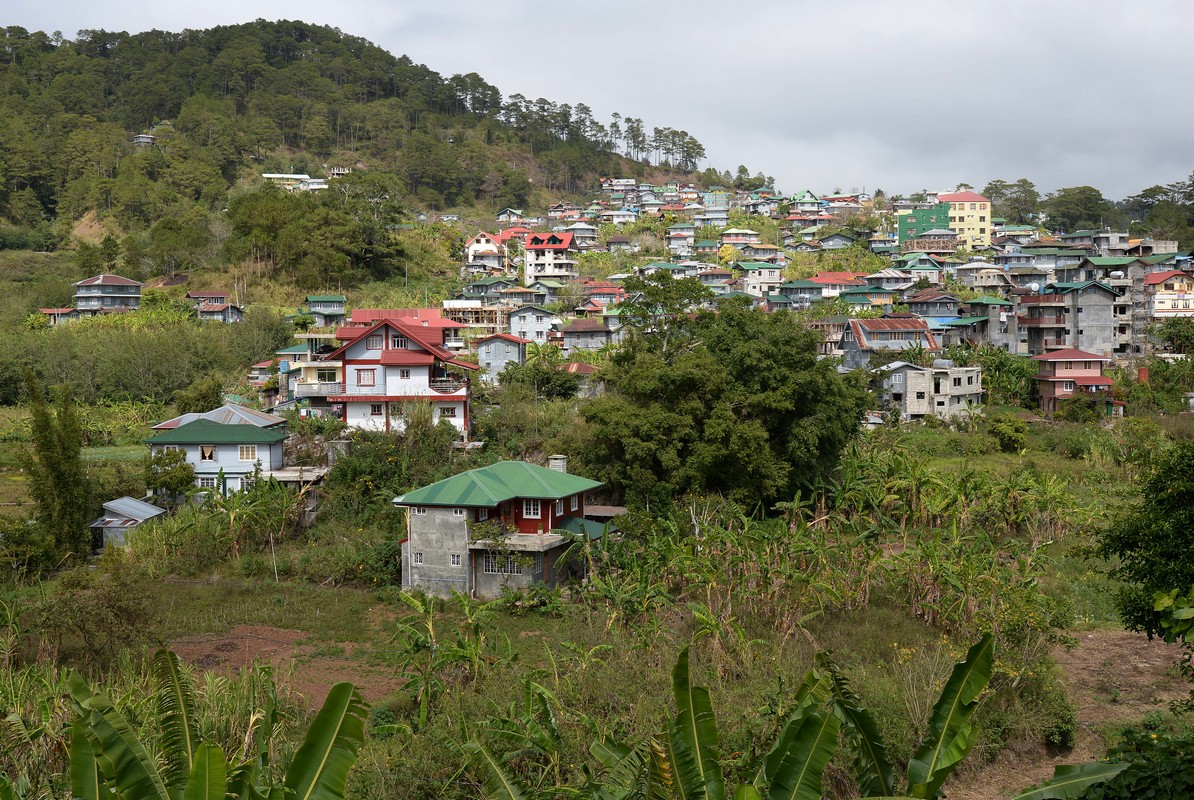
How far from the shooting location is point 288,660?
45.2ft

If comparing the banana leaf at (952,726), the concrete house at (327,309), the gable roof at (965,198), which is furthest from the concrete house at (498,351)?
the gable roof at (965,198)

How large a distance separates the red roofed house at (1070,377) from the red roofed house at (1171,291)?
1333 cm

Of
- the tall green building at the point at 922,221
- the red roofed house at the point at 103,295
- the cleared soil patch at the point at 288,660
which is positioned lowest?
the cleared soil patch at the point at 288,660

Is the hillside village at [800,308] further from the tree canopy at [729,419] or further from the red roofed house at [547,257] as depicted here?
the tree canopy at [729,419]

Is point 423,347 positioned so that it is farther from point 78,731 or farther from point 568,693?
point 78,731

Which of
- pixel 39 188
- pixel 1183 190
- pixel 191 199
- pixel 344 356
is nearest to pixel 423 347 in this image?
pixel 344 356

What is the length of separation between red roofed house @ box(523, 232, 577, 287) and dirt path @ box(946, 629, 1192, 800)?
149 feet

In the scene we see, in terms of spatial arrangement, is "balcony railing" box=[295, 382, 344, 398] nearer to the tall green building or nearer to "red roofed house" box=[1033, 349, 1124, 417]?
"red roofed house" box=[1033, 349, 1124, 417]

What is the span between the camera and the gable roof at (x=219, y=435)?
22.6 metres

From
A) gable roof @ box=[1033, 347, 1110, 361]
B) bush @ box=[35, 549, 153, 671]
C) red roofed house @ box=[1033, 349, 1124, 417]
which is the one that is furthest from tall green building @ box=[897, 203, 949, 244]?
bush @ box=[35, 549, 153, 671]

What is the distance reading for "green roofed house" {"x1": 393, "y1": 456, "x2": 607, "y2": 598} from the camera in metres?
17.0

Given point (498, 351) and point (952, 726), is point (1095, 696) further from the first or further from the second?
point (498, 351)

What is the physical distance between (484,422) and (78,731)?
887 inches

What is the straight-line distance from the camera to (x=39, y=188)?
215 feet
